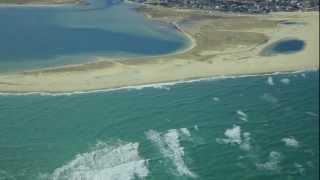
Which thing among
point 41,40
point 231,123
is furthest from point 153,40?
point 231,123

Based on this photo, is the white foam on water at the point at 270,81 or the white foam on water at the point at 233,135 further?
the white foam on water at the point at 270,81

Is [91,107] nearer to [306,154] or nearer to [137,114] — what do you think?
[137,114]

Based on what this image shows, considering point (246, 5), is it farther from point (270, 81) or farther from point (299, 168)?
point (299, 168)

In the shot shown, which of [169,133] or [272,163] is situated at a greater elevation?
[169,133]

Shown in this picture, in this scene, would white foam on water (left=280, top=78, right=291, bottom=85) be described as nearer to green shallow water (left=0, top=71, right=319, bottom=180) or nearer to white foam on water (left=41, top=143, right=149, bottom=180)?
green shallow water (left=0, top=71, right=319, bottom=180)

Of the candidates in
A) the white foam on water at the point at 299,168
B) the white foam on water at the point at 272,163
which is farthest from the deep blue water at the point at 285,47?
the white foam on water at the point at 299,168

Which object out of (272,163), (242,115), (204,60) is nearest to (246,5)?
(204,60)

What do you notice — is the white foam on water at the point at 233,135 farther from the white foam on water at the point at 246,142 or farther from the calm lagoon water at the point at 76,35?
the calm lagoon water at the point at 76,35
